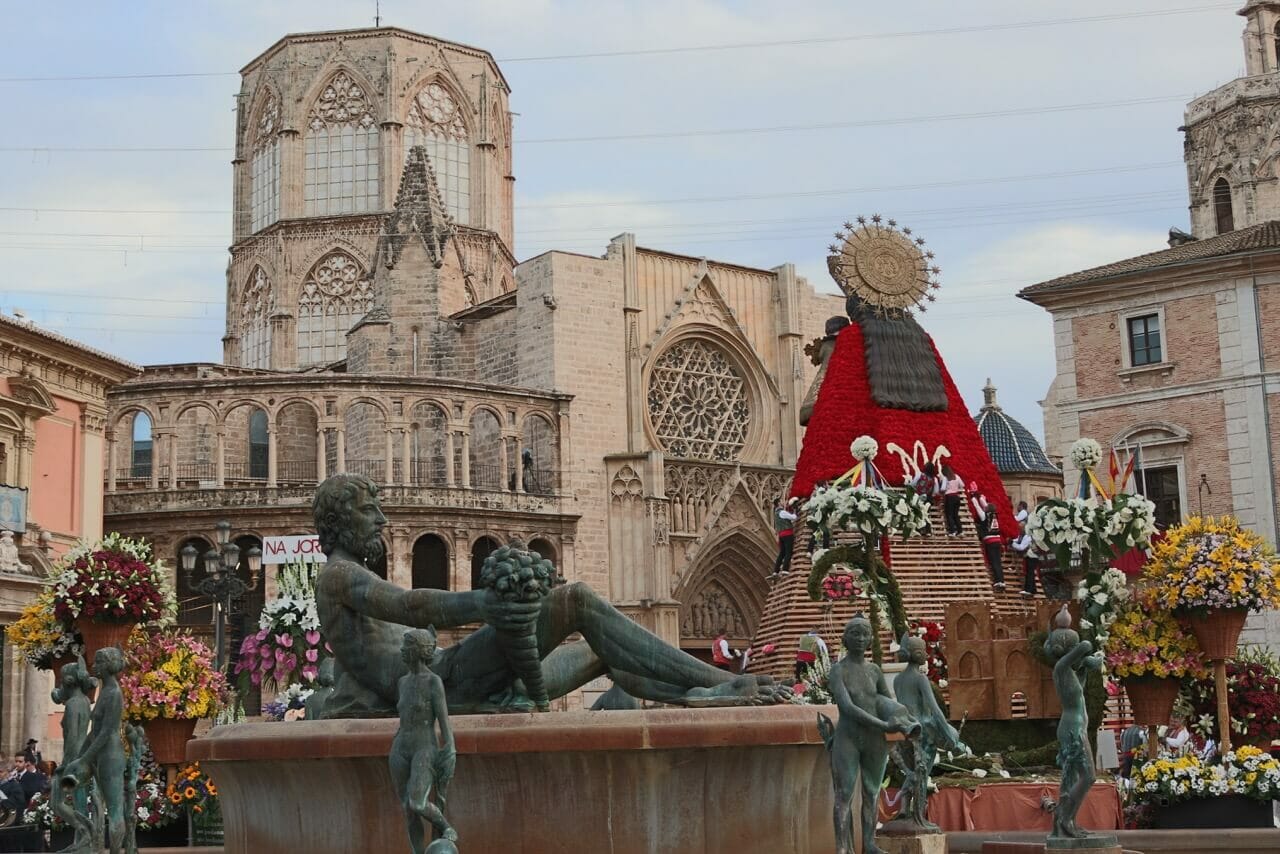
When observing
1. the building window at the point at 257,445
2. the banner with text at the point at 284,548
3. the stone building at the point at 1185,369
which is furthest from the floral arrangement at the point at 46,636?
the building window at the point at 257,445

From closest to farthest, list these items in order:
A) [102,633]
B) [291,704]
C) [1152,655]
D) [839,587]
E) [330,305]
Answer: [291,704], [1152,655], [102,633], [839,587], [330,305]

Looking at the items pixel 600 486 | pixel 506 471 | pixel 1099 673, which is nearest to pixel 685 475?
pixel 600 486

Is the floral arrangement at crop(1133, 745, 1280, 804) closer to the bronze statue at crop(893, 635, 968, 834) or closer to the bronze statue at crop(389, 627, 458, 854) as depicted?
the bronze statue at crop(893, 635, 968, 834)

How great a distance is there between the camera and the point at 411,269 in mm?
48125

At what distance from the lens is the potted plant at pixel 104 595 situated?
58.6 feet

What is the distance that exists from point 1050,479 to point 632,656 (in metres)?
42.4

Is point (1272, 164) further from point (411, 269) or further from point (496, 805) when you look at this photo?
point (496, 805)

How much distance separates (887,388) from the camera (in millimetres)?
25781

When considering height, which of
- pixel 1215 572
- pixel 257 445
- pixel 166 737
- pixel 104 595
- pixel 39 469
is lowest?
pixel 166 737

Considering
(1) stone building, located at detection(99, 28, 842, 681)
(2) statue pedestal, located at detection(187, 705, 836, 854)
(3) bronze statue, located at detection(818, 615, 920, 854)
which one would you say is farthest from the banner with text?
(2) statue pedestal, located at detection(187, 705, 836, 854)

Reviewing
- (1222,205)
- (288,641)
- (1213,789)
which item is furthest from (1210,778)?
(1222,205)

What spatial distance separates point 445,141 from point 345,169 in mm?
3695

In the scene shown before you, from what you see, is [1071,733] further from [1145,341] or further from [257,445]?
[257,445]

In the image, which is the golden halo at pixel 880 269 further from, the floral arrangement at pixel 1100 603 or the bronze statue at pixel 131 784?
the bronze statue at pixel 131 784
